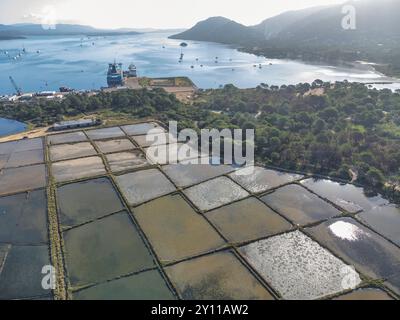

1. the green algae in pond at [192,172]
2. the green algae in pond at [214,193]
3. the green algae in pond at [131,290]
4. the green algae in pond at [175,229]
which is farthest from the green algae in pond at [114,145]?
the green algae in pond at [131,290]

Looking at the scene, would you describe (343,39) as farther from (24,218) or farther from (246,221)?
(24,218)

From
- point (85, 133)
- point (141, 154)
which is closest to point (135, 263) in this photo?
point (141, 154)

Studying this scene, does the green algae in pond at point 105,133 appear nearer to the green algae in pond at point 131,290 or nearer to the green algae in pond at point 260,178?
the green algae in pond at point 260,178

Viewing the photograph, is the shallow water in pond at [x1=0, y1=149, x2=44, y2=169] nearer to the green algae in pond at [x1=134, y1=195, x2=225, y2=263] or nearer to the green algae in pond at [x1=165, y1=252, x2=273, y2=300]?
the green algae in pond at [x1=134, y1=195, x2=225, y2=263]

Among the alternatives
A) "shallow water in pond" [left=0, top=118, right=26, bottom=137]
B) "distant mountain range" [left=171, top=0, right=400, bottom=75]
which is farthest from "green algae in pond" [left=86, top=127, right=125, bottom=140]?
"distant mountain range" [left=171, top=0, right=400, bottom=75]

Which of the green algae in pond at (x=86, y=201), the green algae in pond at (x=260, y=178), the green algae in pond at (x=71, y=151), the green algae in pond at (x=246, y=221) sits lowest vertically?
the green algae in pond at (x=246, y=221)
